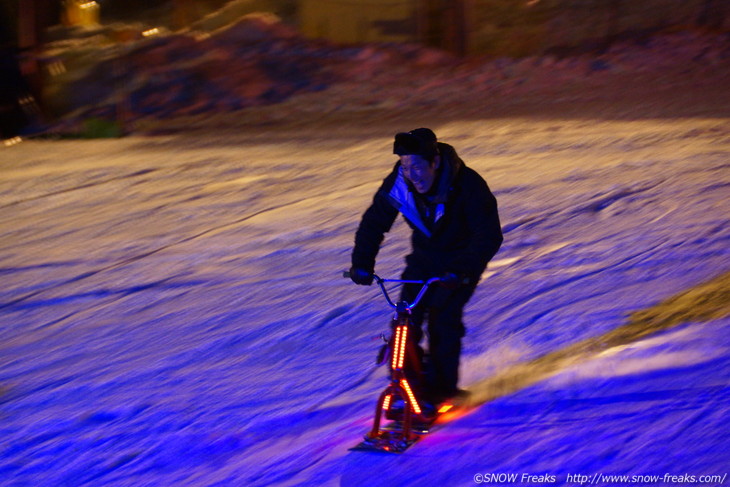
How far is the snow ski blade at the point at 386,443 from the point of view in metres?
4.25

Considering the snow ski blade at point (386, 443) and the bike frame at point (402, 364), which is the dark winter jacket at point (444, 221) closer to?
the bike frame at point (402, 364)

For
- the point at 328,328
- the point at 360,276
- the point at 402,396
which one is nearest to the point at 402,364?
the point at 402,396

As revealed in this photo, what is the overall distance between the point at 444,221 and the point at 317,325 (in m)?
2.29

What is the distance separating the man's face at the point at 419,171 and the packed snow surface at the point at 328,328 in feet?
3.93

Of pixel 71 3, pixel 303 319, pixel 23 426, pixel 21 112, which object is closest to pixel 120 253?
pixel 303 319

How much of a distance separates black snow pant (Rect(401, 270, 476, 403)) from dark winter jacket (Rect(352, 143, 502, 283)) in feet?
0.35

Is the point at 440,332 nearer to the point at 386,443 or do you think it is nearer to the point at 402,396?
the point at 402,396

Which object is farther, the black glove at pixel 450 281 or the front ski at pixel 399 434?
the front ski at pixel 399 434

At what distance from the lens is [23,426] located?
207 inches

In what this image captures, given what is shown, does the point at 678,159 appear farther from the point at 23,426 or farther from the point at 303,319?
the point at 23,426

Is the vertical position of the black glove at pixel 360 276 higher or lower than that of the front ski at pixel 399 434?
higher

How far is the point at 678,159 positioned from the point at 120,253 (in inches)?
247

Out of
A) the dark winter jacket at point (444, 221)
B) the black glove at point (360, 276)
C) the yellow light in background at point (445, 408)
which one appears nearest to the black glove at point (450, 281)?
the dark winter jacket at point (444, 221)

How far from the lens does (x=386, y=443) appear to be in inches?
169
